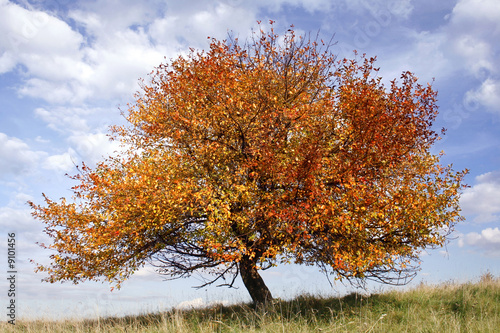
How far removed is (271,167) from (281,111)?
2534mm

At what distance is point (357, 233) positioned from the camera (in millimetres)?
14844

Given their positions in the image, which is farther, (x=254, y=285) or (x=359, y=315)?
(x=254, y=285)

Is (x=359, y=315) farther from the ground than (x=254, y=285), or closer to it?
closer to it

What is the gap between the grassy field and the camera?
13076mm

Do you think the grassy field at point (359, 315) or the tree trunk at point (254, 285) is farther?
the tree trunk at point (254, 285)

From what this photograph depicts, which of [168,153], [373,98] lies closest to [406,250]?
[373,98]

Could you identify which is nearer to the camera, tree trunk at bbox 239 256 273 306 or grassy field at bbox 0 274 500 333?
grassy field at bbox 0 274 500 333

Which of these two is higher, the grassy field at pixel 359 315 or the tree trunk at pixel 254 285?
the tree trunk at pixel 254 285

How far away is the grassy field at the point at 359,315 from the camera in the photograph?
13076 mm

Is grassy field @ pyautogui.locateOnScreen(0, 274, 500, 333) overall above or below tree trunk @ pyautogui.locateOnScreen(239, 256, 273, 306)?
below

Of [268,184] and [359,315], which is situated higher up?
[268,184]

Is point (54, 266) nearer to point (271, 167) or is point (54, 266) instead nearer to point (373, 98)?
point (271, 167)

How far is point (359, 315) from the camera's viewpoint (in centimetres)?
1534

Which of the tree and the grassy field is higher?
the tree
